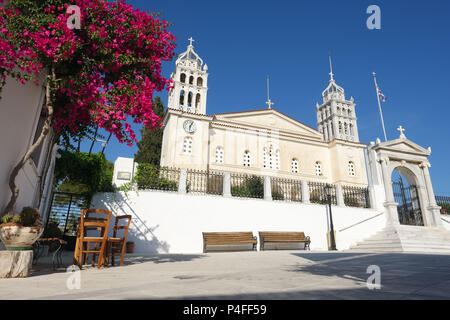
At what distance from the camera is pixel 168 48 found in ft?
18.6

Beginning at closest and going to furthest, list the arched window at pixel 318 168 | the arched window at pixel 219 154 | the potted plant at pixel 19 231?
the potted plant at pixel 19 231, the arched window at pixel 219 154, the arched window at pixel 318 168

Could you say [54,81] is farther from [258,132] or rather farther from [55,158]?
[258,132]

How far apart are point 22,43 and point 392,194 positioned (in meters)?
17.3

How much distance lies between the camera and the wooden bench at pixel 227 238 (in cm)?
1063

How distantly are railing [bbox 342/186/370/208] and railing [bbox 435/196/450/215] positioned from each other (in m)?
4.91

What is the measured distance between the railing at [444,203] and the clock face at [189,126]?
17.6 m

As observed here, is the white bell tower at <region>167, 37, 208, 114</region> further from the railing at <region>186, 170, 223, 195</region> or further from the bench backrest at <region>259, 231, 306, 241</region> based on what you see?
the bench backrest at <region>259, 231, 306, 241</region>

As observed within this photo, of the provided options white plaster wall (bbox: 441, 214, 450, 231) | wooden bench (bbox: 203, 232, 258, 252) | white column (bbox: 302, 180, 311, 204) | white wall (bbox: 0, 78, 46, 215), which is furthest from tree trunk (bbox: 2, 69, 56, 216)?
white plaster wall (bbox: 441, 214, 450, 231)

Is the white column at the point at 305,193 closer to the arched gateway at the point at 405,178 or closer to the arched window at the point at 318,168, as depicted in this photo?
the arched gateway at the point at 405,178

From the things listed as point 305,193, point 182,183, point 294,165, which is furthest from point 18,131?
point 294,165

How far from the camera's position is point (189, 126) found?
21.5 meters

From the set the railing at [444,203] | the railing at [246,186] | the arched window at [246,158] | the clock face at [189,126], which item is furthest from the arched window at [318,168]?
the railing at [246,186]
